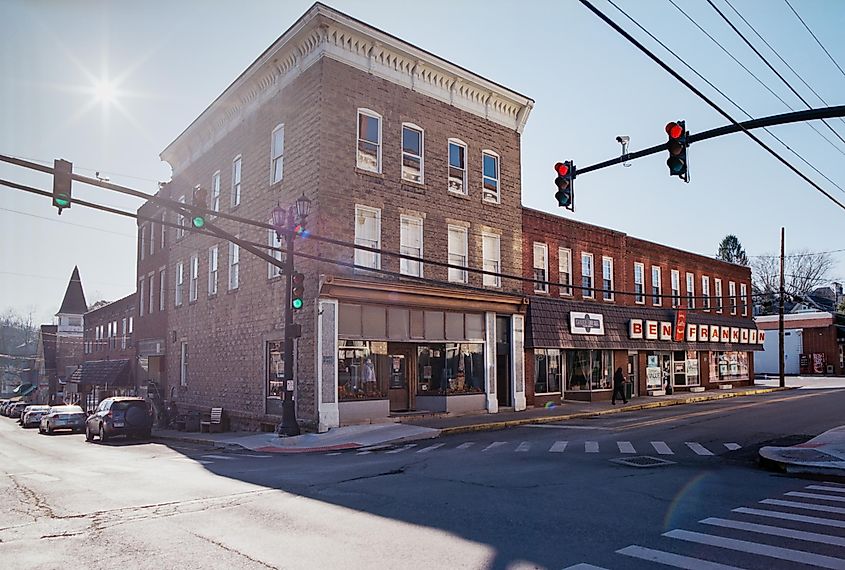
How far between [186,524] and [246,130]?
71.9 ft

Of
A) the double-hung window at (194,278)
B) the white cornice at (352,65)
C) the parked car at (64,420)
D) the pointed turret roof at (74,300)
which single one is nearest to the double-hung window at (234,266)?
the double-hung window at (194,278)

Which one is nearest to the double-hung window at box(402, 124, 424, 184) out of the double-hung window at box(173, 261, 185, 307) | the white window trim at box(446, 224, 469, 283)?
the white window trim at box(446, 224, 469, 283)

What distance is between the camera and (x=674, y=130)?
41.0 feet

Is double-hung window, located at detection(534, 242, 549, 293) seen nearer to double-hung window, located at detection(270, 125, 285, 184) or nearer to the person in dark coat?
the person in dark coat

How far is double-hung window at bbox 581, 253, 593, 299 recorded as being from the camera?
32.9 meters

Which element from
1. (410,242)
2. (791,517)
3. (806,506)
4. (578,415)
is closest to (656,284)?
(578,415)

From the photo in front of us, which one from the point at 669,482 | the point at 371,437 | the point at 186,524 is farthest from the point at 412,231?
the point at 186,524

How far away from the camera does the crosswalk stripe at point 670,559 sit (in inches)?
252

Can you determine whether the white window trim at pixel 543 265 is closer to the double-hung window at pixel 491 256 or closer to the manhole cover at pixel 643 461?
the double-hung window at pixel 491 256

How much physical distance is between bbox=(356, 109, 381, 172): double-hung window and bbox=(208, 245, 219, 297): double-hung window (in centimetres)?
1059

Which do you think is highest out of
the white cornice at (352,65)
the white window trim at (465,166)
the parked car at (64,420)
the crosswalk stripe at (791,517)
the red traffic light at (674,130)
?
the white cornice at (352,65)

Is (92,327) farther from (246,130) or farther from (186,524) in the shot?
(186,524)

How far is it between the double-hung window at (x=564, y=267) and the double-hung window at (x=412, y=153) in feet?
31.1

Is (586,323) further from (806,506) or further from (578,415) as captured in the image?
(806,506)
